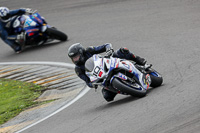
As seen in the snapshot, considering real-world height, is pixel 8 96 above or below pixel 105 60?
below

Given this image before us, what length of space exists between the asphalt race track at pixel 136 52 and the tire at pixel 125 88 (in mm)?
152

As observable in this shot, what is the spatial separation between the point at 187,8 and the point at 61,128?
933 cm

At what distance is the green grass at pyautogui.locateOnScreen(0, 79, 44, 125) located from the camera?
30.7 feet

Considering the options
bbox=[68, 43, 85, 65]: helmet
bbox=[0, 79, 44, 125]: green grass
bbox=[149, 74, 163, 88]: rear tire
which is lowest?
bbox=[0, 79, 44, 125]: green grass

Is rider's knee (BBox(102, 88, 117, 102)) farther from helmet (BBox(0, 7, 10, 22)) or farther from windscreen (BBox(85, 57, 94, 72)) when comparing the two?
helmet (BBox(0, 7, 10, 22))

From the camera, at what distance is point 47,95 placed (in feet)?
A: 33.1

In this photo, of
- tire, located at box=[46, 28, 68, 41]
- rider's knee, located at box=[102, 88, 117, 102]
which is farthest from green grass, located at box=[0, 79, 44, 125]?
tire, located at box=[46, 28, 68, 41]

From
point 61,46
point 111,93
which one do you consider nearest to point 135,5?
point 61,46

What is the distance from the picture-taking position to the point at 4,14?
15336 millimetres

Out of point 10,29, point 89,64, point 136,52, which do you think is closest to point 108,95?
point 89,64

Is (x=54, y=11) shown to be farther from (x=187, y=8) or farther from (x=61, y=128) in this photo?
(x=61, y=128)

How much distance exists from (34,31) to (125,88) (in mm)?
8504

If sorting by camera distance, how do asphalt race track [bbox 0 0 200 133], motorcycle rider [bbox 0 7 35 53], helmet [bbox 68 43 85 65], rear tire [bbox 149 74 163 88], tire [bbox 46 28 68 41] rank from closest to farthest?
asphalt race track [bbox 0 0 200 133], helmet [bbox 68 43 85 65], rear tire [bbox 149 74 163 88], tire [bbox 46 28 68 41], motorcycle rider [bbox 0 7 35 53]

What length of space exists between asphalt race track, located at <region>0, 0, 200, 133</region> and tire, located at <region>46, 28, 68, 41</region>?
0.28m
